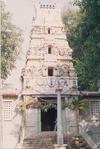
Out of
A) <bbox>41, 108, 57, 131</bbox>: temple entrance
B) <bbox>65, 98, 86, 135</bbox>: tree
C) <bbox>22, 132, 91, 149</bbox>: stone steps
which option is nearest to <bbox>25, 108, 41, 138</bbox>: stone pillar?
<bbox>22, 132, 91, 149</bbox>: stone steps

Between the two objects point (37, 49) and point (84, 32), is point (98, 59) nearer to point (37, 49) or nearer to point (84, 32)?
point (84, 32)

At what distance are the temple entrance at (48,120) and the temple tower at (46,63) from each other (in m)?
0.18

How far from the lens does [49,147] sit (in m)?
22.7

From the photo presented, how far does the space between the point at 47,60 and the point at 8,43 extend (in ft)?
11.1

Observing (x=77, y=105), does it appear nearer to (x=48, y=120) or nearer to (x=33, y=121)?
(x=33, y=121)

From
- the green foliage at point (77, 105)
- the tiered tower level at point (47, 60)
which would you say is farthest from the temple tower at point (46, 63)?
the green foliage at point (77, 105)

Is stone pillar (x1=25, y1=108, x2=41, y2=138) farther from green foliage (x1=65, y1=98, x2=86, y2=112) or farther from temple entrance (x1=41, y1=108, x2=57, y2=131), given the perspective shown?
temple entrance (x1=41, y1=108, x2=57, y2=131)

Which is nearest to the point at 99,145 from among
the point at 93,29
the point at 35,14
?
the point at 93,29

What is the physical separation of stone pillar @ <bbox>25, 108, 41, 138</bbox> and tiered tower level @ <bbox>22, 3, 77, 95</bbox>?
4.46 feet

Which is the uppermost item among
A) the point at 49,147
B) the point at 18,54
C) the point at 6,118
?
the point at 18,54

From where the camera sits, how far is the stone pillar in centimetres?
2528

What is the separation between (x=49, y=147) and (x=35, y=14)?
1178 centimetres

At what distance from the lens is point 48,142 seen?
23375 millimetres

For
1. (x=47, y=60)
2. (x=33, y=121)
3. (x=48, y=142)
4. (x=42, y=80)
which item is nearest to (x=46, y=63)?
(x=47, y=60)
